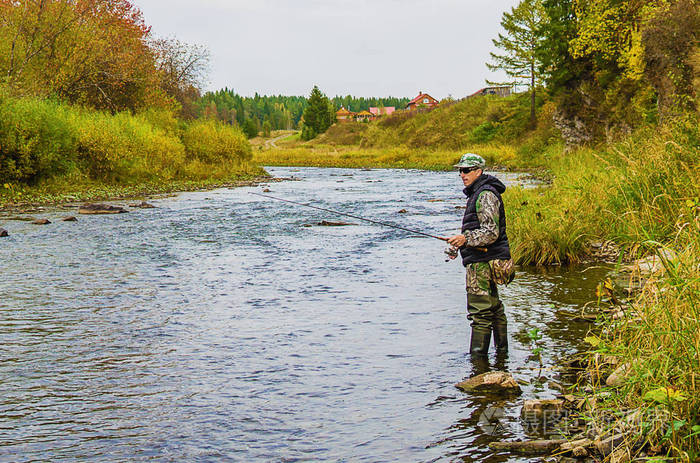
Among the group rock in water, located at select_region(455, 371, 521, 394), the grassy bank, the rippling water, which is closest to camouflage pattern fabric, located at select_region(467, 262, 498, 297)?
the rippling water

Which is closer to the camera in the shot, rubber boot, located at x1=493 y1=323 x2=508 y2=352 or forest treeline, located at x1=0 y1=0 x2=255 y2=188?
rubber boot, located at x1=493 y1=323 x2=508 y2=352

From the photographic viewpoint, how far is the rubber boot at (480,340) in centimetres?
611

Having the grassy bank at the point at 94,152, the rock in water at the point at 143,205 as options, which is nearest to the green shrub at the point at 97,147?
the grassy bank at the point at 94,152

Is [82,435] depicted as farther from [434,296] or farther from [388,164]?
[388,164]

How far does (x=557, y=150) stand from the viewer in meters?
37.7

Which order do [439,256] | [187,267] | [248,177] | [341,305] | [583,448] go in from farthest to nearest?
[248,177], [439,256], [187,267], [341,305], [583,448]

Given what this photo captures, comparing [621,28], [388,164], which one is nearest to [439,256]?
[621,28]

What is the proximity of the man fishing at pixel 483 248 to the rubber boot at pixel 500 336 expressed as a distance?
1 cm

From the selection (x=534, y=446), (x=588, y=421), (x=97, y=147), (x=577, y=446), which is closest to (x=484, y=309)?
(x=588, y=421)

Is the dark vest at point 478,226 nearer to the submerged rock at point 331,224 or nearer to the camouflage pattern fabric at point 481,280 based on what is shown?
the camouflage pattern fabric at point 481,280

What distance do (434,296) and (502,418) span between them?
A: 4.30 m

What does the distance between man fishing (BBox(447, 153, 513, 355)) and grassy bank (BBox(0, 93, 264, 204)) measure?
727 inches

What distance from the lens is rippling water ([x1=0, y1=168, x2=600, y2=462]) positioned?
459 cm

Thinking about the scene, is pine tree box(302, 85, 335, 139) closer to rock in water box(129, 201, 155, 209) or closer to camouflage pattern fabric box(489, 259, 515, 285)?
rock in water box(129, 201, 155, 209)
